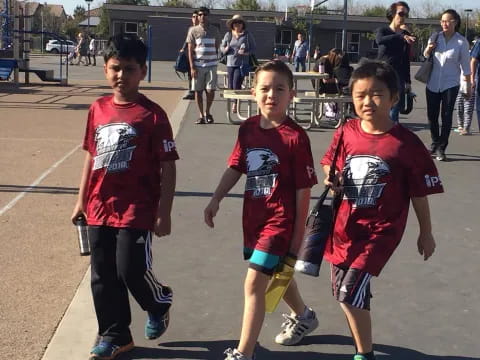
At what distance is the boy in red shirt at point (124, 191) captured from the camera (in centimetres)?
352

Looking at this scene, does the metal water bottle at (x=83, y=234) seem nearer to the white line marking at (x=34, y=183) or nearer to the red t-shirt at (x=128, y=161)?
the red t-shirt at (x=128, y=161)

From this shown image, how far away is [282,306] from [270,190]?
1.21m

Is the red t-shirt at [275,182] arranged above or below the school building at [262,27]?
below

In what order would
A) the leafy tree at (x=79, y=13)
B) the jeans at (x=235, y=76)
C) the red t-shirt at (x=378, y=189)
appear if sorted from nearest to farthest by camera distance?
the red t-shirt at (x=378, y=189) → the jeans at (x=235, y=76) → the leafy tree at (x=79, y=13)

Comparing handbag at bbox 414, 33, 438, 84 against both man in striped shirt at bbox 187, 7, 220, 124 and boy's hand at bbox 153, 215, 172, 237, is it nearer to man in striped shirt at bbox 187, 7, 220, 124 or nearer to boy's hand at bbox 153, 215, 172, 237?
man in striped shirt at bbox 187, 7, 220, 124

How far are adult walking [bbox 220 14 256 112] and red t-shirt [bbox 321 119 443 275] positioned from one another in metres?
10.7

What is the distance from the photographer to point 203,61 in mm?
12852

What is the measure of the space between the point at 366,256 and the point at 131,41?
156 centimetres

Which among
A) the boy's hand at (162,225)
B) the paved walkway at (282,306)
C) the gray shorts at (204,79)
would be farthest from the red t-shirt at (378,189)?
the gray shorts at (204,79)

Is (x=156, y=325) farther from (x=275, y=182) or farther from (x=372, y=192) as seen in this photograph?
(x=372, y=192)

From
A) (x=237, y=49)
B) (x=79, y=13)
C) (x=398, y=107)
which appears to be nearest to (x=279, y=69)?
(x=398, y=107)

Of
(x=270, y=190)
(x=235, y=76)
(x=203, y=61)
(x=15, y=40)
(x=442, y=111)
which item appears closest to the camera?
(x=270, y=190)

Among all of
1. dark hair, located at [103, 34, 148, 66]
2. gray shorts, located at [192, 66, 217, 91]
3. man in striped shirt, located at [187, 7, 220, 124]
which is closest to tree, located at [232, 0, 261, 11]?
man in striped shirt, located at [187, 7, 220, 124]

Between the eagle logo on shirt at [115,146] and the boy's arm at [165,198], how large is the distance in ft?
0.61
